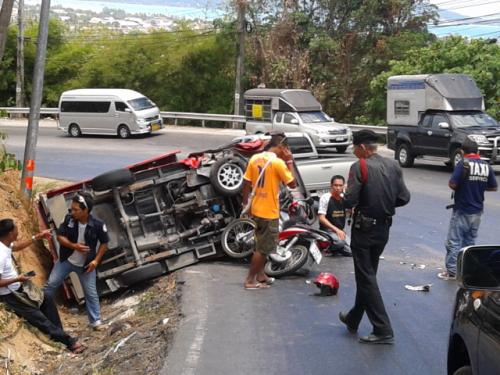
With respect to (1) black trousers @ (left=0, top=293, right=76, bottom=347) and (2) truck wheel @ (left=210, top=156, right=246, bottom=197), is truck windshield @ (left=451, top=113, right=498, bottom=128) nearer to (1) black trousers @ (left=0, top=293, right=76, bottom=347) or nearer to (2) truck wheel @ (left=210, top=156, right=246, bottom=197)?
(2) truck wheel @ (left=210, top=156, right=246, bottom=197)

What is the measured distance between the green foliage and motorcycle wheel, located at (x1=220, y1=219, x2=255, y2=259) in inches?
876

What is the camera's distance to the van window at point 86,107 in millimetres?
35281

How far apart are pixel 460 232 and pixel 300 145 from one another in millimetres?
7557

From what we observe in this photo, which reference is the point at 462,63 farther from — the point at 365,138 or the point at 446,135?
the point at 365,138

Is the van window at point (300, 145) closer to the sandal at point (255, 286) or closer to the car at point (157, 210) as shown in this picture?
the car at point (157, 210)

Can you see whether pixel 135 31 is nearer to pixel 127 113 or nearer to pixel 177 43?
Result: pixel 177 43

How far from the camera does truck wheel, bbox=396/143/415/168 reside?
80.0 feet

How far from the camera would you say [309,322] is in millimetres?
7941

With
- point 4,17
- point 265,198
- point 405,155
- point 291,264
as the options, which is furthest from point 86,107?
point 265,198

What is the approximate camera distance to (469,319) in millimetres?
4402

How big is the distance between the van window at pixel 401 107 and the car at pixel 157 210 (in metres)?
15.5

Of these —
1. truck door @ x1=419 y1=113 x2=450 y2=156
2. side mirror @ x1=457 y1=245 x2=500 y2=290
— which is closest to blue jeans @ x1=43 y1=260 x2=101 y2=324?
side mirror @ x1=457 y1=245 x2=500 y2=290

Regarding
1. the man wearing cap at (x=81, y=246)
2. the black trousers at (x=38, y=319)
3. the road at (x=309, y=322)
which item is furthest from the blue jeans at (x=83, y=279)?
the road at (x=309, y=322)

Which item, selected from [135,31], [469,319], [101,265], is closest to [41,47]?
[101,265]
